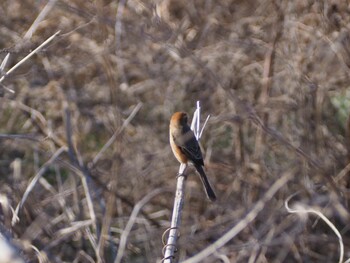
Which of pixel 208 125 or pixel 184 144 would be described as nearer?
pixel 184 144

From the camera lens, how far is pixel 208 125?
5.71 metres

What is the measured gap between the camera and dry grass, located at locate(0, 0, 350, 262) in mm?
4875

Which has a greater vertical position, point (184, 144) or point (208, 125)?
point (184, 144)

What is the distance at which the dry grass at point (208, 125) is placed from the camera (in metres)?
4.88

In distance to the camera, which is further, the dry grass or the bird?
the dry grass

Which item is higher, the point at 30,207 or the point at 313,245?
the point at 30,207

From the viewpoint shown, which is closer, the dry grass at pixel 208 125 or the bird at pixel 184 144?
the bird at pixel 184 144

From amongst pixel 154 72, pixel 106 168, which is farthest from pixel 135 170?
pixel 154 72

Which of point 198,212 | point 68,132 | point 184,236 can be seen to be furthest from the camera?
point 198,212

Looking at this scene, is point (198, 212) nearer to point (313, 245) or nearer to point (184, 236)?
point (184, 236)

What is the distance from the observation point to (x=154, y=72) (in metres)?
5.89

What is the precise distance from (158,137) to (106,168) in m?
0.45

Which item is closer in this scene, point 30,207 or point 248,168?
point 30,207

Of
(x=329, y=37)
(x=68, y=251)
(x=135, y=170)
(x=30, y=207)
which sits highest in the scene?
(x=329, y=37)
